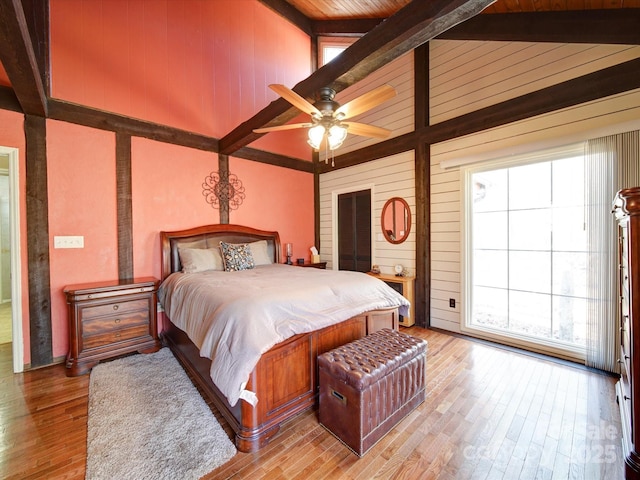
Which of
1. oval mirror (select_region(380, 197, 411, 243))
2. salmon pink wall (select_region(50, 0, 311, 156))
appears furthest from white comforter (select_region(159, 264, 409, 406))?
salmon pink wall (select_region(50, 0, 311, 156))

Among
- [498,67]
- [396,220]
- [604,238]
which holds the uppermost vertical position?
[498,67]

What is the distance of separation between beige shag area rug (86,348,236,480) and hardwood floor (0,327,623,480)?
8cm

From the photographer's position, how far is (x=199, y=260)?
3.35m

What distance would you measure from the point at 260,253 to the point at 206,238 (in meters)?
0.80

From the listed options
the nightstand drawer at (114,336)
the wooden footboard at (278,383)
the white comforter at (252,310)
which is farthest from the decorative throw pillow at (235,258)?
the wooden footboard at (278,383)

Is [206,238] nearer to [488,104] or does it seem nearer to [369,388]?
[369,388]

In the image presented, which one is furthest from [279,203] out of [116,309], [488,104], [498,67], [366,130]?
[498,67]

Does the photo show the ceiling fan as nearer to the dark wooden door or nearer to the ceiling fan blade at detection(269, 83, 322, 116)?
the ceiling fan blade at detection(269, 83, 322, 116)

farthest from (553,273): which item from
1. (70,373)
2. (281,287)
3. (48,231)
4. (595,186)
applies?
(48,231)

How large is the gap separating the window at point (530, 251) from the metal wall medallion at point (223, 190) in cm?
332

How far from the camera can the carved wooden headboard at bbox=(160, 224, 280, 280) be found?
11.2ft

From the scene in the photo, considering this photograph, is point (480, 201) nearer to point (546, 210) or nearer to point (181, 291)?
point (546, 210)

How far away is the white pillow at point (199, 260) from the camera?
3.29 meters

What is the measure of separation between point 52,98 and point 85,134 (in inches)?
15.9
